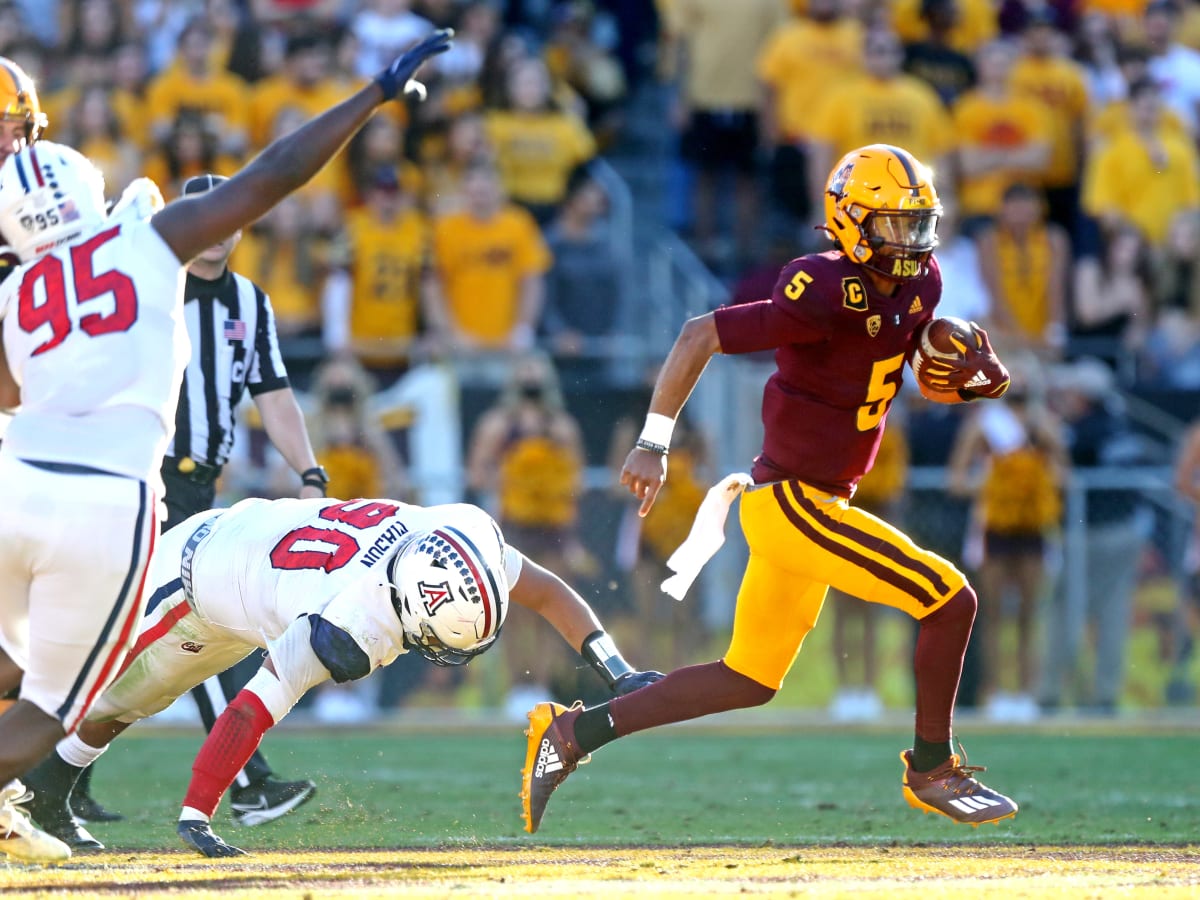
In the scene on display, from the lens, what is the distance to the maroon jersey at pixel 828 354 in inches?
262

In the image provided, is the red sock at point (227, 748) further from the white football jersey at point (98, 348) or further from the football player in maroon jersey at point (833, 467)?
the football player in maroon jersey at point (833, 467)

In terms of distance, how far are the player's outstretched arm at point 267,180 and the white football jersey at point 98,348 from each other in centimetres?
7

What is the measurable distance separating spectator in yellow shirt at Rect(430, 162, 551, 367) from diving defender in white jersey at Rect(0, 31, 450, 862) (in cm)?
791

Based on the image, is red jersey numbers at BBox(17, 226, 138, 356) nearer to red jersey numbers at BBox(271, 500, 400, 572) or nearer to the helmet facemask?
red jersey numbers at BBox(271, 500, 400, 572)

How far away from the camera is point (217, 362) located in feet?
25.2

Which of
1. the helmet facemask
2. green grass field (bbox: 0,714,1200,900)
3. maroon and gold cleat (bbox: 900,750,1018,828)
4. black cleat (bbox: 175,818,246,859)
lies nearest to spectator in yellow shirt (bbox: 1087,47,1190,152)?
green grass field (bbox: 0,714,1200,900)

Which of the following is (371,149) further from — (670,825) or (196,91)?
(670,825)

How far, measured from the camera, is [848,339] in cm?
678

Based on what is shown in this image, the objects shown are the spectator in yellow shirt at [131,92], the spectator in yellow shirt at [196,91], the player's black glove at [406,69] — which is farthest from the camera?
the spectator in yellow shirt at [131,92]

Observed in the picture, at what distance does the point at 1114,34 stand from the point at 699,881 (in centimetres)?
1151

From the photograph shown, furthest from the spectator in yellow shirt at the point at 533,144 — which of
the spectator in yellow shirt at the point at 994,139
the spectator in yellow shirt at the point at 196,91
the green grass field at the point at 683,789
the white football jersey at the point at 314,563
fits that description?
the white football jersey at the point at 314,563

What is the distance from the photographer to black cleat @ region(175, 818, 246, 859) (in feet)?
20.1

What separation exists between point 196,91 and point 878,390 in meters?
8.42

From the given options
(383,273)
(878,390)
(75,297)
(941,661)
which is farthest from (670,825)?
(383,273)
